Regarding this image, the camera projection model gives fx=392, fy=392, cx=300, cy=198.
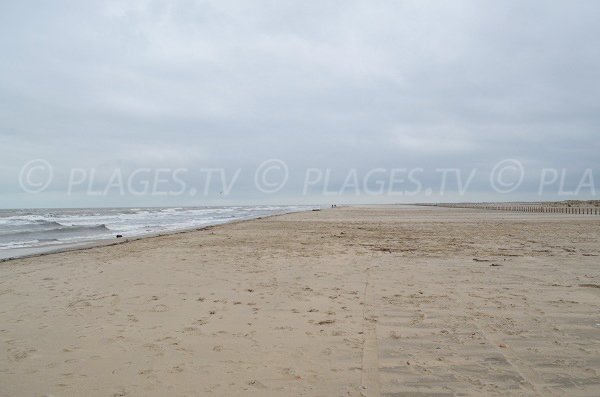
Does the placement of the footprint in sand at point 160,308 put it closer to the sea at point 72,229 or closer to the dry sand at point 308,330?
the dry sand at point 308,330

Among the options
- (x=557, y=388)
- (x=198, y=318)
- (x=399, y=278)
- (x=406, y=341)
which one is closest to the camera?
(x=557, y=388)

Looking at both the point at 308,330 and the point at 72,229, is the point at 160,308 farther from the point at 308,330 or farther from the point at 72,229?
the point at 72,229

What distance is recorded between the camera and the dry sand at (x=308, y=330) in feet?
13.2

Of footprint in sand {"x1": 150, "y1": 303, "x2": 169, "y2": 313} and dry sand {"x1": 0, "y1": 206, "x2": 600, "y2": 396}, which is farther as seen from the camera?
footprint in sand {"x1": 150, "y1": 303, "x2": 169, "y2": 313}

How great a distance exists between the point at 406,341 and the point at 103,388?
354cm

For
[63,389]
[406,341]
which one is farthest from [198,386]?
[406,341]

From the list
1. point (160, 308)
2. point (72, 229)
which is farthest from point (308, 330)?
point (72, 229)

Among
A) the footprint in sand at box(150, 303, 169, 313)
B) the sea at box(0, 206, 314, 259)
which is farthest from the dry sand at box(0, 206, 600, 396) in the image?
the sea at box(0, 206, 314, 259)

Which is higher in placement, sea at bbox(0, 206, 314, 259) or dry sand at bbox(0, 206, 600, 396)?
dry sand at bbox(0, 206, 600, 396)

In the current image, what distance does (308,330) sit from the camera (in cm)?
561

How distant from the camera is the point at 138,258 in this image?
13.5 m

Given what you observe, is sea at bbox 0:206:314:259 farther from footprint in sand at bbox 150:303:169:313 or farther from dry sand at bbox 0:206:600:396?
footprint in sand at bbox 150:303:169:313

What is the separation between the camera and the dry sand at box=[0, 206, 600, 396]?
4016mm

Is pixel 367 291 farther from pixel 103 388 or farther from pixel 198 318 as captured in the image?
pixel 103 388
